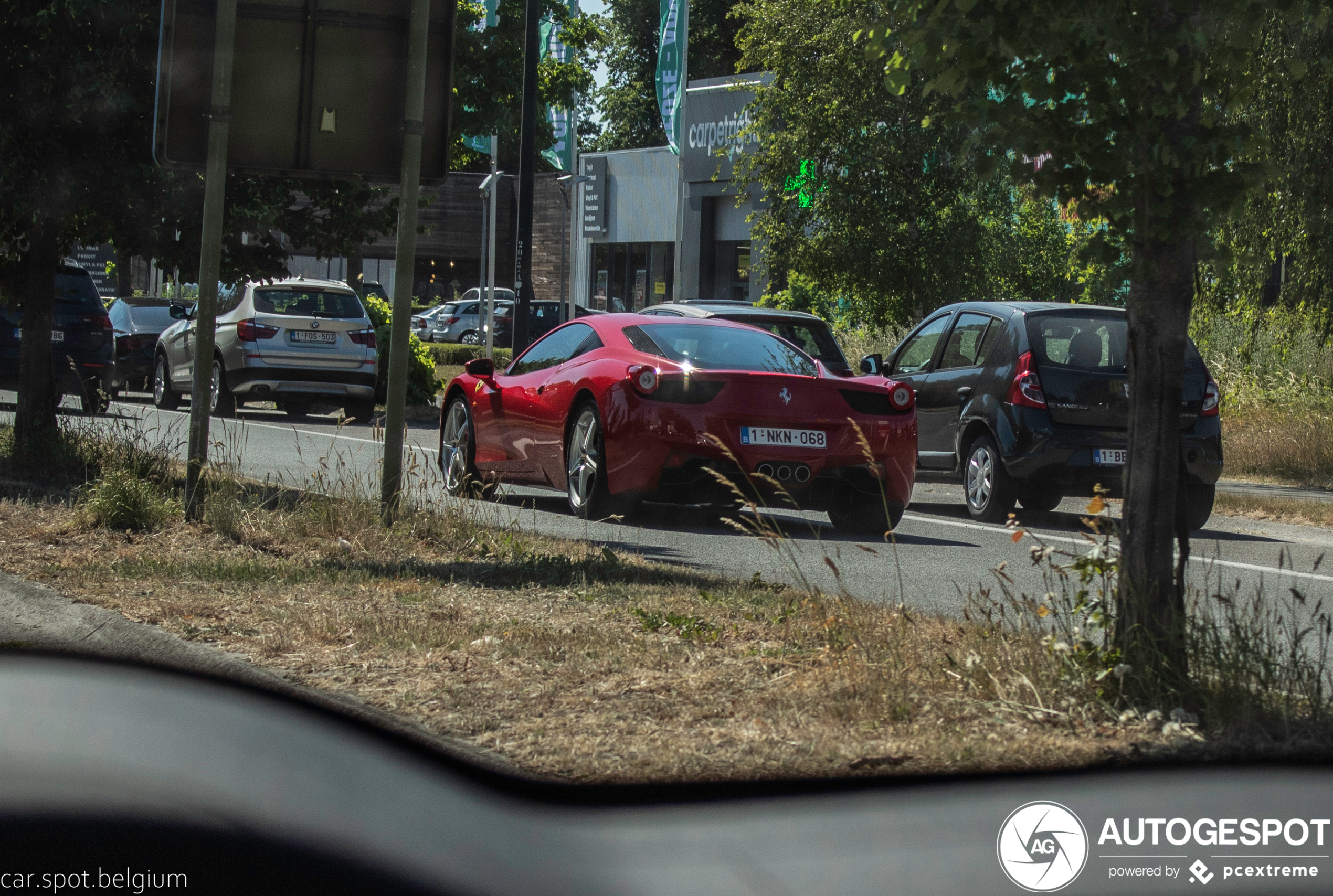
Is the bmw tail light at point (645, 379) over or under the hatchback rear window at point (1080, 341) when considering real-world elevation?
under

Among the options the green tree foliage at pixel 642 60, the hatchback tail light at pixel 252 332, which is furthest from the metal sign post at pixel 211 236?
the green tree foliage at pixel 642 60

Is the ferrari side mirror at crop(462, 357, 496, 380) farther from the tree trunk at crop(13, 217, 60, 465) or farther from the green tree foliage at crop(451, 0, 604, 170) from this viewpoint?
the green tree foliage at crop(451, 0, 604, 170)

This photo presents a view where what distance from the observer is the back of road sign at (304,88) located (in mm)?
8180

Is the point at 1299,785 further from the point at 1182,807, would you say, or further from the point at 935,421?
the point at 935,421

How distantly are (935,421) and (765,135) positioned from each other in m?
10.7

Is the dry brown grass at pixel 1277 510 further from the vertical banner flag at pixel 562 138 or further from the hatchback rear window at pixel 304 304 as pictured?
the vertical banner flag at pixel 562 138

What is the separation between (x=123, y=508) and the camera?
775 cm

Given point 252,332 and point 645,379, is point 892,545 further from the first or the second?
point 252,332

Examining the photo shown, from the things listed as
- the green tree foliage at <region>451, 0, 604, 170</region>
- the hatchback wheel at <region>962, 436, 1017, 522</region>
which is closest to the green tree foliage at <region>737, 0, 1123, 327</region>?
the green tree foliage at <region>451, 0, 604, 170</region>

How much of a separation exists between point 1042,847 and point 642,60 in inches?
2540

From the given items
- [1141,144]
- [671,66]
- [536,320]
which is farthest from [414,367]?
[536,320]

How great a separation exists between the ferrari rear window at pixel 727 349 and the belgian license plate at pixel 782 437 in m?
0.43

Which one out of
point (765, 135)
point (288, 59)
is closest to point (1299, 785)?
point (288, 59)

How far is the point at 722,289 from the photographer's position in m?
41.7
